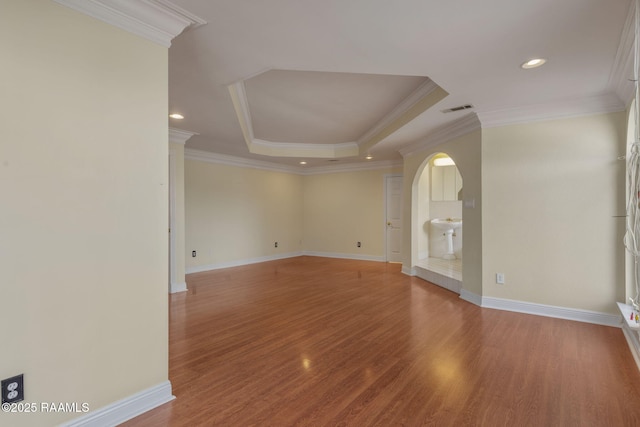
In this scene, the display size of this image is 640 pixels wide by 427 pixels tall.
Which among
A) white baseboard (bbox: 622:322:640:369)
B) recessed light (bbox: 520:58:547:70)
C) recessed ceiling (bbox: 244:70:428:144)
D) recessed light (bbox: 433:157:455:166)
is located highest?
recessed ceiling (bbox: 244:70:428:144)

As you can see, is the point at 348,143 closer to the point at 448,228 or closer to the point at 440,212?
the point at 440,212

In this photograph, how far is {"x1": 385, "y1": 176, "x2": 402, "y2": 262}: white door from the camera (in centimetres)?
726

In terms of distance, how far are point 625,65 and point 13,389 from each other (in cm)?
446

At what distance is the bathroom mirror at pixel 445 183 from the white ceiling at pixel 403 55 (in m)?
2.58

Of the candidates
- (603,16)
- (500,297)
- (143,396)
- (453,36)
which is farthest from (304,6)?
(500,297)

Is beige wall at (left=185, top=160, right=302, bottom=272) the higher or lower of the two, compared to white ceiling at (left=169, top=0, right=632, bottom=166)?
lower

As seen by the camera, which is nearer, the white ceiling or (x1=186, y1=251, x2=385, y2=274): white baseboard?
the white ceiling

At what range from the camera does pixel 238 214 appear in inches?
269

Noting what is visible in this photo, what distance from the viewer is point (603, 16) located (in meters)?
1.91

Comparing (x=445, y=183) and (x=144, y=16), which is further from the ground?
(x=144, y=16)

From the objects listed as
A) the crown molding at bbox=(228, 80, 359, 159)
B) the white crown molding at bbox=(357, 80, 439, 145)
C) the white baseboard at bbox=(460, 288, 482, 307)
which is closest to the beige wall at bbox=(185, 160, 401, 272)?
the crown molding at bbox=(228, 80, 359, 159)

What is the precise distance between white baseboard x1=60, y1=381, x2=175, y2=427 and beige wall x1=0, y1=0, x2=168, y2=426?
4 cm

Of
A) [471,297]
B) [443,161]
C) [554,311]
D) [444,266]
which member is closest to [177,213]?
[471,297]

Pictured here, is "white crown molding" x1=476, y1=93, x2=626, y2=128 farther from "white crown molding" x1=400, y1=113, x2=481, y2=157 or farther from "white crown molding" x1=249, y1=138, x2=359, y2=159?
"white crown molding" x1=249, y1=138, x2=359, y2=159
